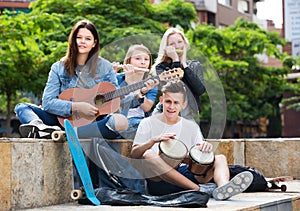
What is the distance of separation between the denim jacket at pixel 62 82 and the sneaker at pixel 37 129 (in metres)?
0.23

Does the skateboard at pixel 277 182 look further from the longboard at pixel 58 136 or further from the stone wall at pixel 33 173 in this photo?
the longboard at pixel 58 136

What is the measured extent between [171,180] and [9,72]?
36.1 ft

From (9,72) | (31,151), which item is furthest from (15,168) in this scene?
(9,72)

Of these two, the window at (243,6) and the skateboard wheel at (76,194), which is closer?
the skateboard wheel at (76,194)

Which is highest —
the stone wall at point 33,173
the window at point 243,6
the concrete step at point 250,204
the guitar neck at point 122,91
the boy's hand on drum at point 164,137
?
the window at point 243,6

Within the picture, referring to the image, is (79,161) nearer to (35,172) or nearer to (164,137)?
(35,172)

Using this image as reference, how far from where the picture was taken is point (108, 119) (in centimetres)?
630

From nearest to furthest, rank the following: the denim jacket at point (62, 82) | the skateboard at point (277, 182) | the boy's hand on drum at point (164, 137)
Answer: the boy's hand on drum at point (164, 137) < the denim jacket at point (62, 82) < the skateboard at point (277, 182)

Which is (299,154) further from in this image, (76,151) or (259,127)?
(259,127)

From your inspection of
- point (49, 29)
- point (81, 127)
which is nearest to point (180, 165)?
point (81, 127)

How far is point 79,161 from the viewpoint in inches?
229

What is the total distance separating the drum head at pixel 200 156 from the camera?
5.98m

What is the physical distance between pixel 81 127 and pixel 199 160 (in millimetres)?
1101

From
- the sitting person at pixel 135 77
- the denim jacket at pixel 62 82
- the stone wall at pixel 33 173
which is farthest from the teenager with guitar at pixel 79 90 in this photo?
the stone wall at pixel 33 173
